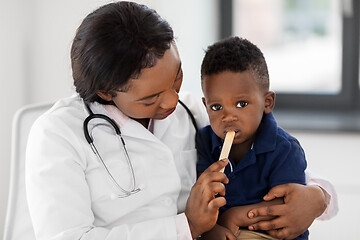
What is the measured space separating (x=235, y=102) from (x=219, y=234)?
0.97 ft

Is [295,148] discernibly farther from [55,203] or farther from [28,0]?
[28,0]

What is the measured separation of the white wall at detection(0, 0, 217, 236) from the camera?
213cm

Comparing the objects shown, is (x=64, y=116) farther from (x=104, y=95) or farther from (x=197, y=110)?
(x=197, y=110)

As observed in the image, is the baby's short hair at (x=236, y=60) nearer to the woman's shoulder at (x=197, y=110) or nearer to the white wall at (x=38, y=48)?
the woman's shoulder at (x=197, y=110)

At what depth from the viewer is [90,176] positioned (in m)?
1.21

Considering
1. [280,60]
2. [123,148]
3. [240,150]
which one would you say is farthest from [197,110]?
[280,60]

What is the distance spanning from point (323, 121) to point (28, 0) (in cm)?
132

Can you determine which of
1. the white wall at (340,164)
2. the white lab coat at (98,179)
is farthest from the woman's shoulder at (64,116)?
the white wall at (340,164)

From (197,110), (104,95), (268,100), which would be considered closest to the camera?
(104,95)

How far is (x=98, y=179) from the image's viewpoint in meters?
1.22

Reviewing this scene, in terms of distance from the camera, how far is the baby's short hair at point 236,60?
4.19ft

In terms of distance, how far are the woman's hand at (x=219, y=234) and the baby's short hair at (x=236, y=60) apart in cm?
34

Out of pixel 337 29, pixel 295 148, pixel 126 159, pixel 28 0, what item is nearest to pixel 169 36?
pixel 126 159

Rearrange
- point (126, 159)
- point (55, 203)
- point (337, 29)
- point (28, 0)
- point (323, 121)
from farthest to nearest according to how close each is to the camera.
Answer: point (337, 29)
point (323, 121)
point (28, 0)
point (126, 159)
point (55, 203)
